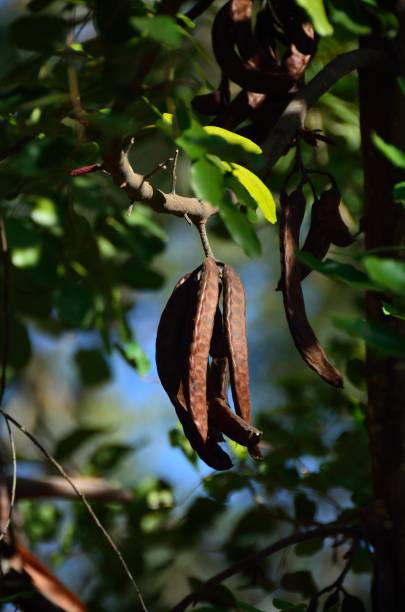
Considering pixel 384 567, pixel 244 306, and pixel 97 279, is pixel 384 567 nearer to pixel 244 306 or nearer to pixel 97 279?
pixel 244 306

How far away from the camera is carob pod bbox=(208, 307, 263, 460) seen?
3.10 feet

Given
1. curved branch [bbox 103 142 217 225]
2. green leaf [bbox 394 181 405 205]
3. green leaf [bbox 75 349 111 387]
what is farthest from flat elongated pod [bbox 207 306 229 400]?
green leaf [bbox 75 349 111 387]

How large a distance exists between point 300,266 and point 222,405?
160 mm

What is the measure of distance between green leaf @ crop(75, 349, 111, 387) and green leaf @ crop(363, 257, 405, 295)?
4.61 feet

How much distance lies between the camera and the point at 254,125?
3.90 ft

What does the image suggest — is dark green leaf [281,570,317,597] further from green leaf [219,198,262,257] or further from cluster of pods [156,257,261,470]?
green leaf [219,198,262,257]

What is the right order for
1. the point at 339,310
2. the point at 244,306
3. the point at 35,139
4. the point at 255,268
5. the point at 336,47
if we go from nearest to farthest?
the point at 35,139 < the point at 244,306 < the point at 336,47 < the point at 339,310 < the point at 255,268

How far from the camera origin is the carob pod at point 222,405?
3.10 ft

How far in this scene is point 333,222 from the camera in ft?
3.53

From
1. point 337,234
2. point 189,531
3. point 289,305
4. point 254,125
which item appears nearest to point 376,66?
point 254,125

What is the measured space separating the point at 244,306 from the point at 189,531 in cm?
95

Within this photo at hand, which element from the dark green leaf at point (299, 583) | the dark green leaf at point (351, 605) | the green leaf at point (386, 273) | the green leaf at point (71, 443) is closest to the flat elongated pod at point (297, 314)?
the green leaf at point (386, 273)

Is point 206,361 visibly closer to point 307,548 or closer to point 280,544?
point 280,544

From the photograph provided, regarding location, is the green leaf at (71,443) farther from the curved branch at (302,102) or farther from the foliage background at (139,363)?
the curved branch at (302,102)
